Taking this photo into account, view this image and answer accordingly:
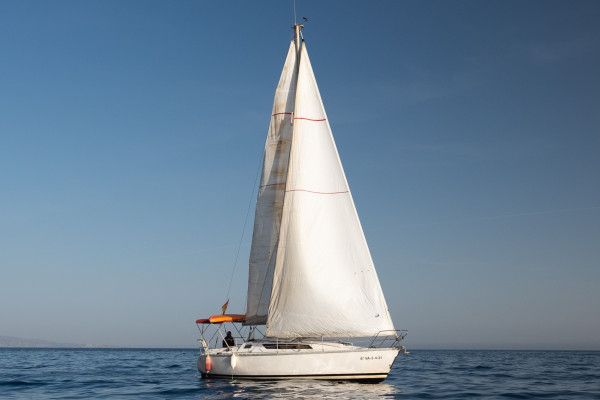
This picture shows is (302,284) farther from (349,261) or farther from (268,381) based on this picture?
(268,381)

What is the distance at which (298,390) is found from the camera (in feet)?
86.7

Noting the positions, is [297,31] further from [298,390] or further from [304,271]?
[298,390]

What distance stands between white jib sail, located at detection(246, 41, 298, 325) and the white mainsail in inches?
2.2

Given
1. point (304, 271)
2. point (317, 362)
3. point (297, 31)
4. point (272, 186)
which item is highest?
point (297, 31)

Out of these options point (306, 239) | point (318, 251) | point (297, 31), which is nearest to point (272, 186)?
point (306, 239)

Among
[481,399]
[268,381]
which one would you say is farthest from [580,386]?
[268,381]

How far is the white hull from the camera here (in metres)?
28.5

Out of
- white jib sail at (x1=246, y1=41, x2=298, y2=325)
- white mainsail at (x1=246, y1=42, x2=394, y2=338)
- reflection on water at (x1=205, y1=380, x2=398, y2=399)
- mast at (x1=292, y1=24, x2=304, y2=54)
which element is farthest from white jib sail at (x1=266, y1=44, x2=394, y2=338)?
reflection on water at (x1=205, y1=380, x2=398, y2=399)

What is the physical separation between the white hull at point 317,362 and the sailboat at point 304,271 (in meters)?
0.05


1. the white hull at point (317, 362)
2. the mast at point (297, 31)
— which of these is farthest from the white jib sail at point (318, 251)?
the white hull at point (317, 362)

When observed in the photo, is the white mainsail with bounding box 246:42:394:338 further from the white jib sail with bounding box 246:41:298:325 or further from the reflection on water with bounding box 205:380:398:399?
the reflection on water with bounding box 205:380:398:399

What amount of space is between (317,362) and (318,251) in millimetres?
5650

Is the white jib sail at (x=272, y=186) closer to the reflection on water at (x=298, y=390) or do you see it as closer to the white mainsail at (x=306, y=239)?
the white mainsail at (x=306, y=239)

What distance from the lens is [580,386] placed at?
117 ft
